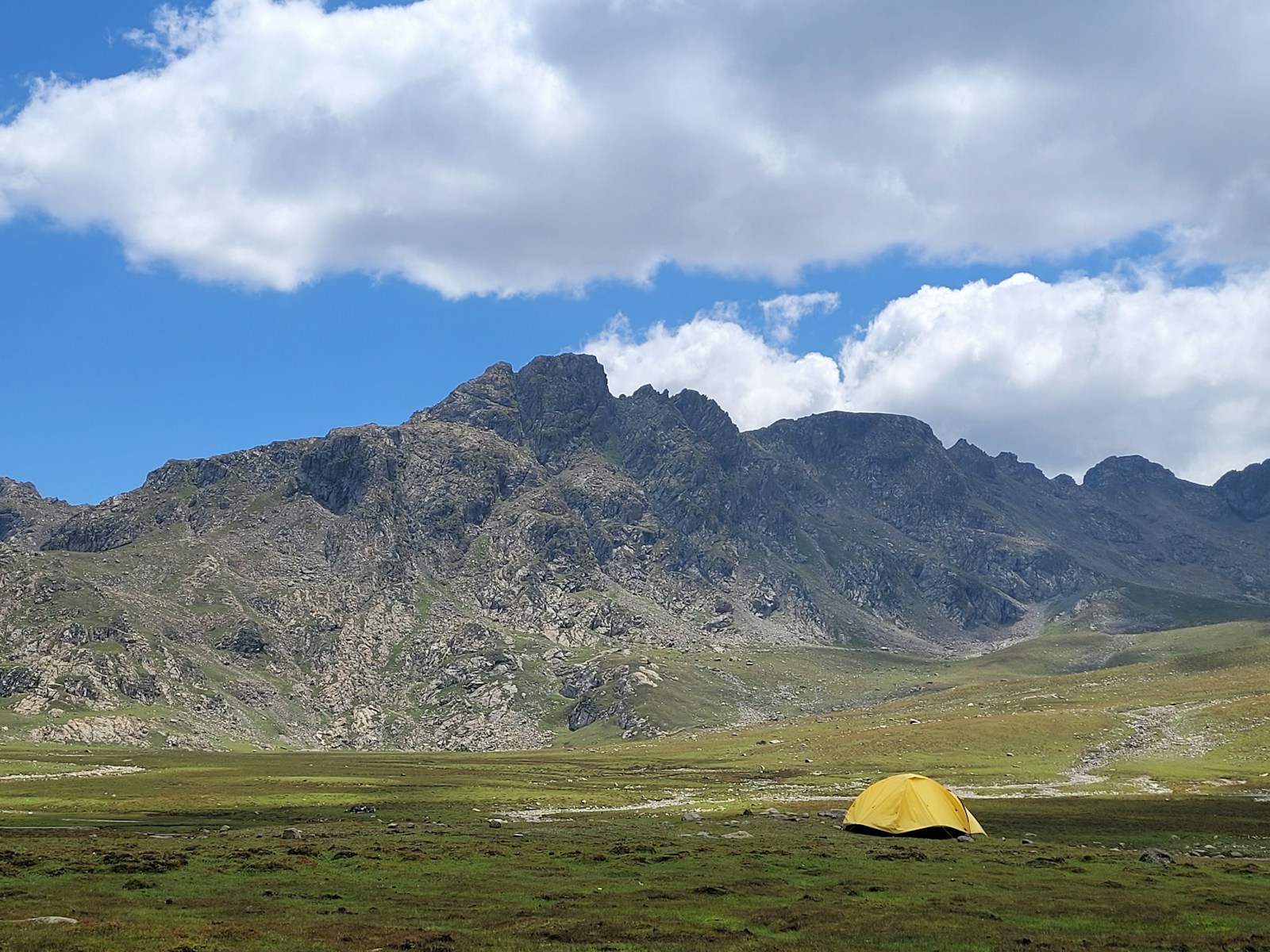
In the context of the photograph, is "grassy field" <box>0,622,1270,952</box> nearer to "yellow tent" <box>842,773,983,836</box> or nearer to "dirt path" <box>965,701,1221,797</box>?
"dirt path" <box>965,701,1221,797</box>

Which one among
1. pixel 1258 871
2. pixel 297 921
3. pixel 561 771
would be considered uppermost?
pixel 297 921

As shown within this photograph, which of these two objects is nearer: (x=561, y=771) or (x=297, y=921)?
(x=297, y=921)

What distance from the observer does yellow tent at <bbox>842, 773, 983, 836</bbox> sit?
69.6 m

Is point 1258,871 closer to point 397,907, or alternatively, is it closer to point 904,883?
point 904,883

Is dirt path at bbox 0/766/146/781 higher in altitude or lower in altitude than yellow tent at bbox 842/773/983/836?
lower

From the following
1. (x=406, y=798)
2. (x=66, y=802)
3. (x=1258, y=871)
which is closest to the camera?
(x=1258, y=871)

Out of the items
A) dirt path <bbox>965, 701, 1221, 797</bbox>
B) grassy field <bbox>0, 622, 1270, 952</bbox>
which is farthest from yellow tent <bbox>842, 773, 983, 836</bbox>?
dirt path <bbox>965, 701, 1221, 797</bbox>

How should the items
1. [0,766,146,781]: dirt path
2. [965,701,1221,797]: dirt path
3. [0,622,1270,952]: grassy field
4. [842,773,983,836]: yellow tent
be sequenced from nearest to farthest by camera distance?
[0,622,1270,952]: grassy field
[842,773,983,836]: yellow tent
[965,701,1221,797]: dirt path
[0,766,146,781]: dirt path

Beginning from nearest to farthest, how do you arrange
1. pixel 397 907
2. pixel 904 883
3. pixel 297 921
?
pixel 297 921
pixel 397 907
pixel 904 883

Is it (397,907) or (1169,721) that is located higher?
(397,907)

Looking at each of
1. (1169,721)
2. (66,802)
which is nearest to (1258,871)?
(66,802)

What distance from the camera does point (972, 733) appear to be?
177750 millimetres

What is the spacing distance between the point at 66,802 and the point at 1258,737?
16506 cm

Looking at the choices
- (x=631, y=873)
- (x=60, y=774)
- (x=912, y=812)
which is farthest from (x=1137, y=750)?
(x=60, y=774)
